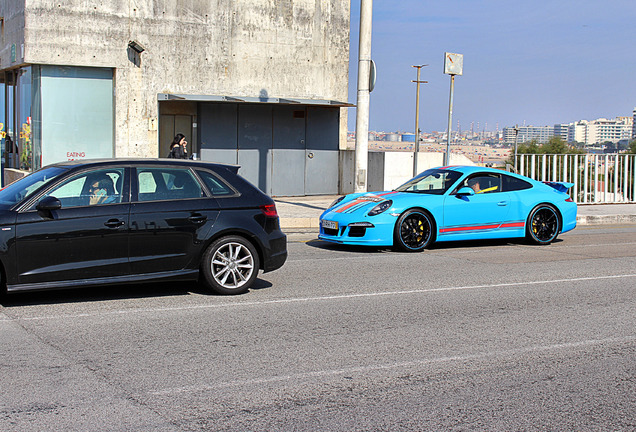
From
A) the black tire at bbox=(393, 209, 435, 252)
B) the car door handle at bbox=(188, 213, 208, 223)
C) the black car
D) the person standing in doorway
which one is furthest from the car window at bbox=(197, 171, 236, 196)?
the person standing in doorway

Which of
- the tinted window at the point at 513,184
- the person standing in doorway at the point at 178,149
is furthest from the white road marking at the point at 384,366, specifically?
the person standing in doorway at the point at 178,149

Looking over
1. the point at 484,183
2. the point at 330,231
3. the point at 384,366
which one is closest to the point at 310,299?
the point at 384,366

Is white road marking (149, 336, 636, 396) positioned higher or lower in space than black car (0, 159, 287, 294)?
lower

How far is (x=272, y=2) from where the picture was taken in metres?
20.4

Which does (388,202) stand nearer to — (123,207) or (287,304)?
(287,304)

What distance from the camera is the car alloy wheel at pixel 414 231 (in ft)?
37.8

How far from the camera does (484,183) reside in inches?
486

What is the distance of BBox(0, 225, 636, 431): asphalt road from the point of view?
14.2 feet

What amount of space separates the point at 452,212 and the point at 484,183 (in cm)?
97

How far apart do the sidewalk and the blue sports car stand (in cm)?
305

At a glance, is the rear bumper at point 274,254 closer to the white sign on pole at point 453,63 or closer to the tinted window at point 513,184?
the tinted window at point 513,184

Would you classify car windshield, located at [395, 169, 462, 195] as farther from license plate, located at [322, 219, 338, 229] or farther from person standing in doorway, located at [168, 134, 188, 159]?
person standing in doorway, located at [168, 134, 188, 159]

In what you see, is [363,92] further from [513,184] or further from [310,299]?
[310,299]

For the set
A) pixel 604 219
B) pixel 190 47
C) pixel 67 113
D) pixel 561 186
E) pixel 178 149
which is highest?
pixel 190 47
